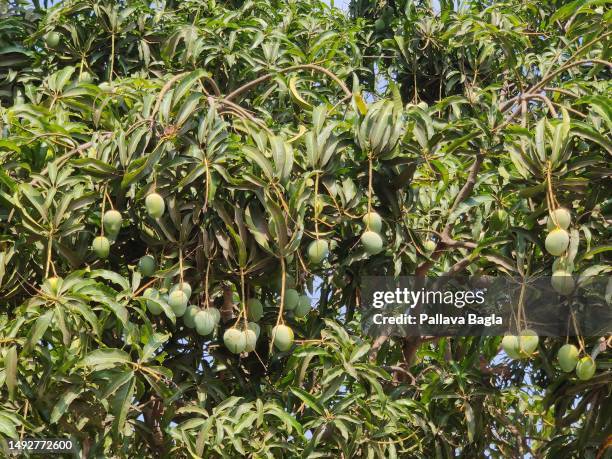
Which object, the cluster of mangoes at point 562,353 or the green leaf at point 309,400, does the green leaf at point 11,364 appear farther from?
the cluster of mangoes at point 562,353

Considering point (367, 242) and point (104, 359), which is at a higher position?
point (367, 242)

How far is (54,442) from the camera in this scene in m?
2.79

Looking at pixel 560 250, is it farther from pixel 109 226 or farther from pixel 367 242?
pixel 109 226

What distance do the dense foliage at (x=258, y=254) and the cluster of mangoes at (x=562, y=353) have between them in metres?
0.05

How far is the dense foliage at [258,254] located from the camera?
271cm

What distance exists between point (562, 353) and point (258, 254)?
0.83 meters

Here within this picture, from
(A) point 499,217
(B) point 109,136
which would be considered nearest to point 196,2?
(B) point 109,136

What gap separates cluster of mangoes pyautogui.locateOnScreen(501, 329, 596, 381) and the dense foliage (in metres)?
0.05

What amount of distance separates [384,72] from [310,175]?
2.03 metres

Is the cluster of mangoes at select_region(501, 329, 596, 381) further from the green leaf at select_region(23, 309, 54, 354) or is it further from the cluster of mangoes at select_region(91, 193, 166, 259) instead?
the green leaf at select_region(23, 309, 54, 354)

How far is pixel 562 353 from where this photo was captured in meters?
2.76

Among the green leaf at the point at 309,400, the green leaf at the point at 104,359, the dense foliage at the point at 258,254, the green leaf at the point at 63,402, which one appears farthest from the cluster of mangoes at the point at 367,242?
the green leaf at the point at 63,402

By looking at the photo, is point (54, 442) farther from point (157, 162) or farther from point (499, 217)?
point (499, 217)

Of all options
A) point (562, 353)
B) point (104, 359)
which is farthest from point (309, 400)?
point (562, 353)
